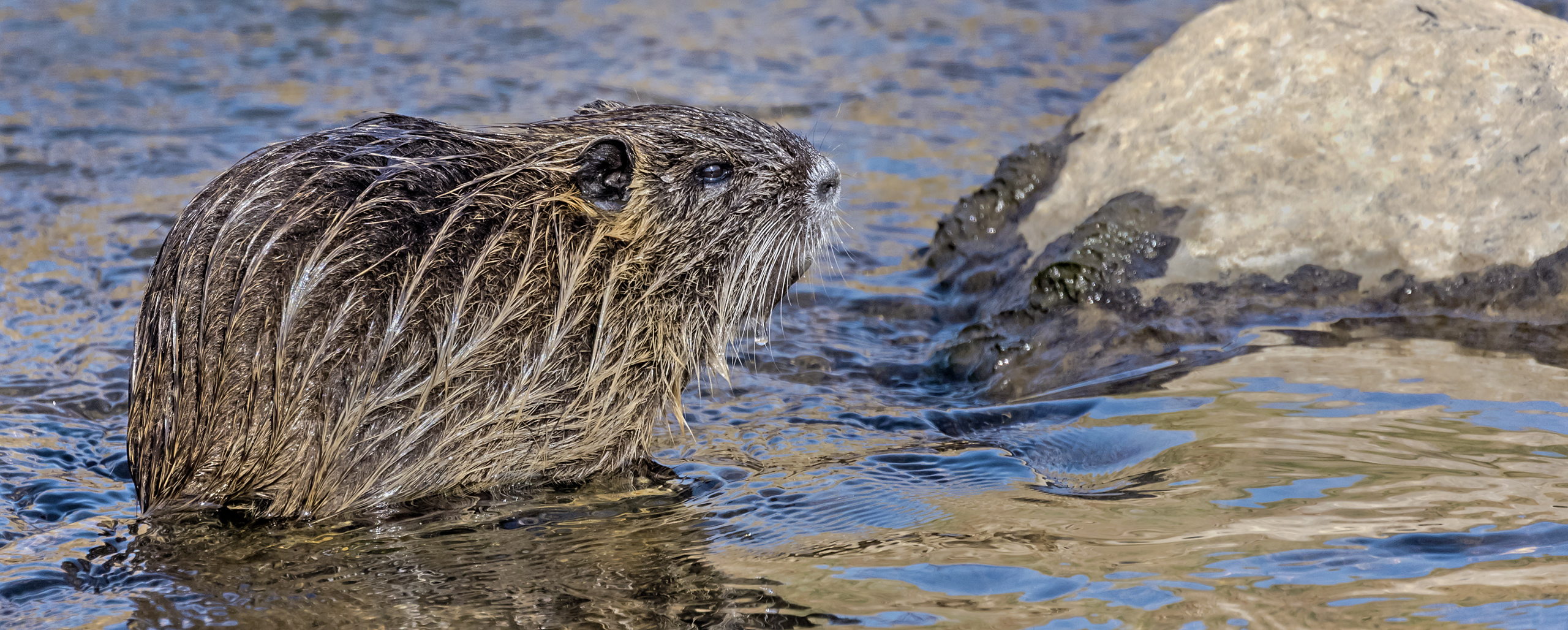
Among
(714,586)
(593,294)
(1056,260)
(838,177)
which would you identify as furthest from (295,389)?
(1056,260)

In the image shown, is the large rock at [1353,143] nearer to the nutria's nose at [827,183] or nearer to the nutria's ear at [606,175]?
the nutria's nose at [827,183]

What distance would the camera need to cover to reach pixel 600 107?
402 cm

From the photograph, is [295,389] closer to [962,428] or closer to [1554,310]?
[962,428]

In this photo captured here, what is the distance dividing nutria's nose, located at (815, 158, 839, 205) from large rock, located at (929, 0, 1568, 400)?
0.88 meters

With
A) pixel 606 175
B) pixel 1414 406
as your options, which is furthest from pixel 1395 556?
pixel 606 175

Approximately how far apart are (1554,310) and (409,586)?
3366 mm

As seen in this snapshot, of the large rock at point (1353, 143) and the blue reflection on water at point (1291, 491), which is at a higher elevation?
the large rock at point (1353, 143)

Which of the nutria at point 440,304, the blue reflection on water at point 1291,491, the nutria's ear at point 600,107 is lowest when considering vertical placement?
the blue reflection on water at point 1291,491

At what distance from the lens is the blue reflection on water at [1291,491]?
3.12 m

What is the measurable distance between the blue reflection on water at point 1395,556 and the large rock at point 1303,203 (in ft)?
4.13

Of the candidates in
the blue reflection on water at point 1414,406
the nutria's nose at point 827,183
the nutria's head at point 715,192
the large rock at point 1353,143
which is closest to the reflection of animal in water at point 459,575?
the nutria's head at point 715,192

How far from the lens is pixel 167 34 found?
29.1 ft

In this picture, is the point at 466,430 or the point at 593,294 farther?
the point at 593,294

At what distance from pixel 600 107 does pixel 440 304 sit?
0.98 meters
